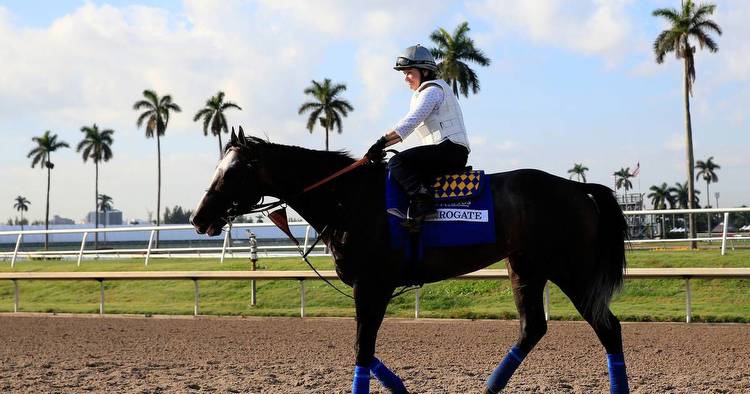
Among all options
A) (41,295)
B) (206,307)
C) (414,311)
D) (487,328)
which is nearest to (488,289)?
(414,311)

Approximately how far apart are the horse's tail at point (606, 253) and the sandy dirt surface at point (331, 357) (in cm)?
103

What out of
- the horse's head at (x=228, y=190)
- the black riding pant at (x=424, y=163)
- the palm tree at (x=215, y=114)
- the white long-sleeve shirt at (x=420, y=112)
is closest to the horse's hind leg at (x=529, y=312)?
the black riding pant at (x=424, y=163)

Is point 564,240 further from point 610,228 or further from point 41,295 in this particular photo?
point 41,295

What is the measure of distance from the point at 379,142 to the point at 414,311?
29.6 ft

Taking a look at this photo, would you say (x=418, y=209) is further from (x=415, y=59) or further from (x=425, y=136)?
(x=415, y=59)

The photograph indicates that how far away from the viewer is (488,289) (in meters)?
15.2

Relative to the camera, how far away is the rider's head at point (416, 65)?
5730 mm

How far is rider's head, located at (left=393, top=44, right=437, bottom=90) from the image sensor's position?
5730 mm

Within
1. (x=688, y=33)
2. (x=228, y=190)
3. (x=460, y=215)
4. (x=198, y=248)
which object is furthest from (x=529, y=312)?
(x=688, y=33)

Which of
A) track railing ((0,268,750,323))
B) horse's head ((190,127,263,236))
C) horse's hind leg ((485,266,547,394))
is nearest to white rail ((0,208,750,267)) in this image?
track railing ((0,268,750,323))

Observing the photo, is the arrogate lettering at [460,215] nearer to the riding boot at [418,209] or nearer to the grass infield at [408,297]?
the riding boot at [418,209]

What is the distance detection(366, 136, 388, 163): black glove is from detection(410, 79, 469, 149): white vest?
0.99 feet

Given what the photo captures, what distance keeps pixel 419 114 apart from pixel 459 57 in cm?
3931

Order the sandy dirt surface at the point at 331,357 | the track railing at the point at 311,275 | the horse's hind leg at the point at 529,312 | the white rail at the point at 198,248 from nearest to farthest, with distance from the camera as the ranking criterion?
the horse's hind leg at the point at 529,312
the sandy dirt surface at the point at 331,357
the track railing at the point at 311,275
the white rail at the point at 198,248
